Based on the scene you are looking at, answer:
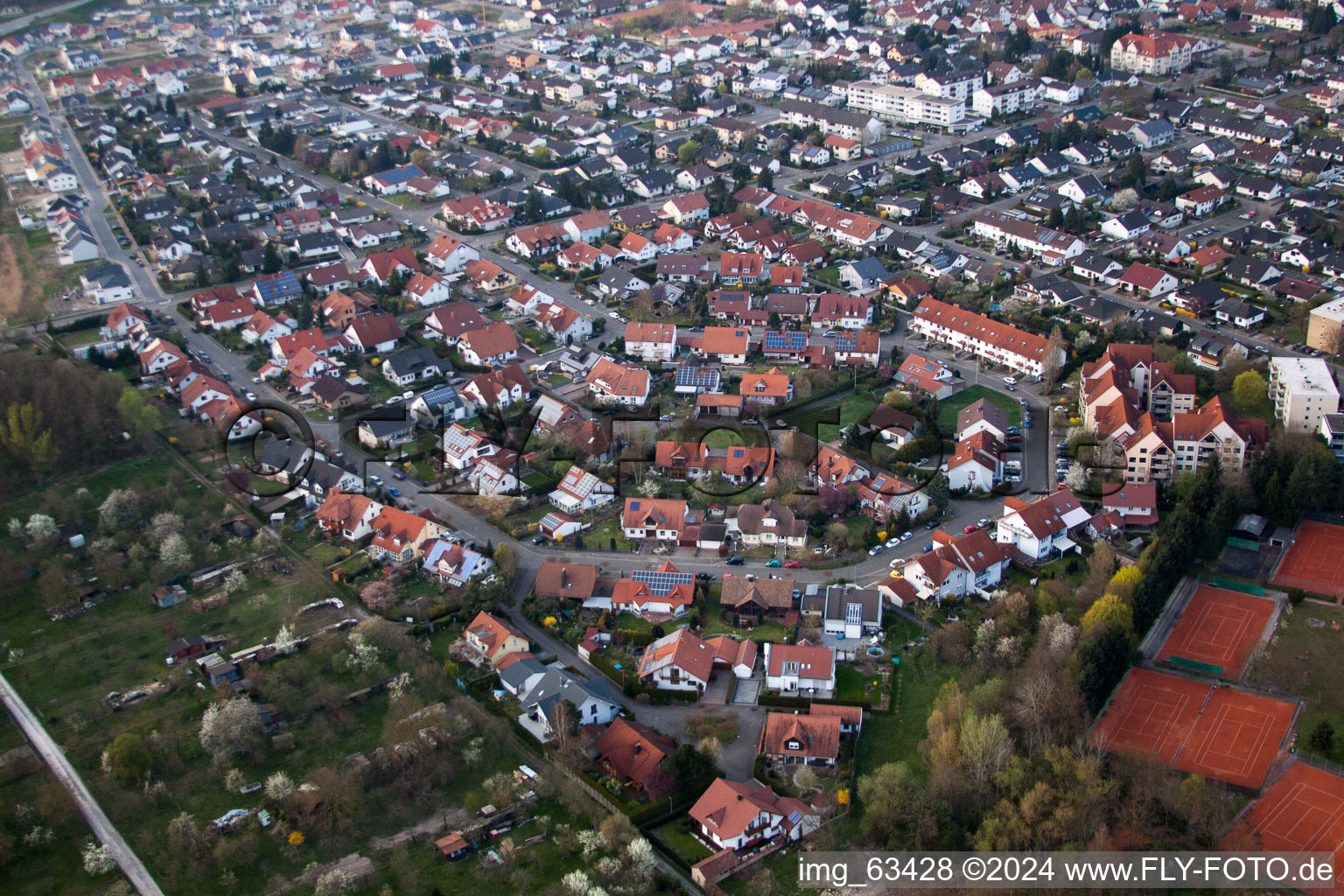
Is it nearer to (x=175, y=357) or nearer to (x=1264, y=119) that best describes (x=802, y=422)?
(x=175, y=357)

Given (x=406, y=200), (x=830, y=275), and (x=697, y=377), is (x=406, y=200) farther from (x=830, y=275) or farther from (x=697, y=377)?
(x=697, y=377)

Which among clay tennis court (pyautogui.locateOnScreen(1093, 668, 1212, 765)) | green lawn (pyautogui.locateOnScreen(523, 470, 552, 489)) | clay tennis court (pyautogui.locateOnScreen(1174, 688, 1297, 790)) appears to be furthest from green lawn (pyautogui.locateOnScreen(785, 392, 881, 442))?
clay tennis court (pyautogui.locateOnScreen(1174, 688, 1297, 790))

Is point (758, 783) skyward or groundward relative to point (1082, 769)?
groundward

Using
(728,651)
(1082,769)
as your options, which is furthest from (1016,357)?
(1082,769)

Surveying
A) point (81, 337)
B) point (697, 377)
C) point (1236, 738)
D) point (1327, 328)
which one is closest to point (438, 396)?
point (697, 377)

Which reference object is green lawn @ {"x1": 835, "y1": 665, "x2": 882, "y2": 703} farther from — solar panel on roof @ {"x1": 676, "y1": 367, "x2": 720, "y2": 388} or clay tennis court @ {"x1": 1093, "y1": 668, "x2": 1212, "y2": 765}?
solar panel on roof @ {"x1": 676, "y1": 367, "x2": 720, "y2": 388}

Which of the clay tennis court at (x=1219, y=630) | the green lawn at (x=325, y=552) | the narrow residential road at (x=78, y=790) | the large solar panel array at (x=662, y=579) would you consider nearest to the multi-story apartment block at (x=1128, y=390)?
the clay tennis court at (x=1219, y=630)
